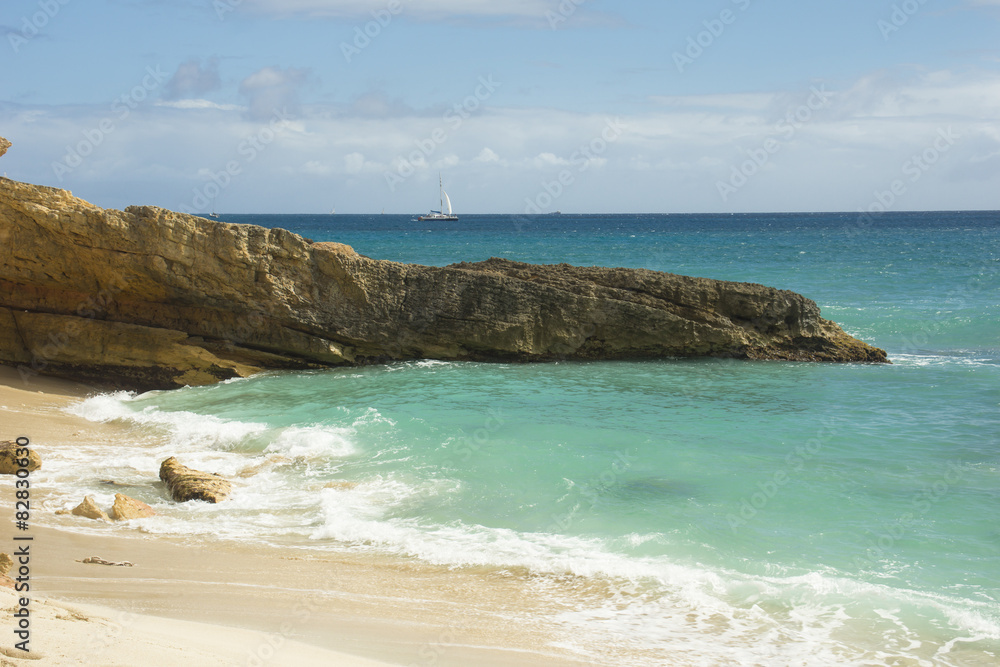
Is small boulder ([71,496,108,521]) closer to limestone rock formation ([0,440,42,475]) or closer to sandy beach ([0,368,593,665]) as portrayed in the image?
sandy beach ([0,368,593,665])

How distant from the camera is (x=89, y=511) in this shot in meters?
6.80

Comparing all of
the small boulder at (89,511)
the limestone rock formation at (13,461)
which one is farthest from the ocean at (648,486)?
the small boulder at (89,511)

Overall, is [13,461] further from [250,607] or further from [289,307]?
[289,307]

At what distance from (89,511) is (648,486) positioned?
5412 mm

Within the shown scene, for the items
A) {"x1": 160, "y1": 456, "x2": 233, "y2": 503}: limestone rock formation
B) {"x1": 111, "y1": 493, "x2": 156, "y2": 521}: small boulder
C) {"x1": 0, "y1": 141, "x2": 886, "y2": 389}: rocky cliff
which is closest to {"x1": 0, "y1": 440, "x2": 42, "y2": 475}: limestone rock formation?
{"x1": 160, "y1": 456, "x2": 233, "y2": 503}: limestone rock formation

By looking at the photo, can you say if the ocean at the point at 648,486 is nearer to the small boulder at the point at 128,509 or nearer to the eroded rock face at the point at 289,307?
the small boulder at the point at 128,509

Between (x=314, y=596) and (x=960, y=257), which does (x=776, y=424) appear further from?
(x=960, y=257)

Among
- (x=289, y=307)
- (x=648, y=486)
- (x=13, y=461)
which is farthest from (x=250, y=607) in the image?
(x=289, y=307)

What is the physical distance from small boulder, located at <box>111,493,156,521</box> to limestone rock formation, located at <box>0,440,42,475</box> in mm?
1717

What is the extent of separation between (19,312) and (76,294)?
976 mm

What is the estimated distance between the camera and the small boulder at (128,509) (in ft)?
22.4

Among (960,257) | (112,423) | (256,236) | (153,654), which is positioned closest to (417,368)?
(256,236)

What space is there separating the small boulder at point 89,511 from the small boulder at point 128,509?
9 cm

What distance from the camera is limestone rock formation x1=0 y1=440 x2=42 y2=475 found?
7.97m
